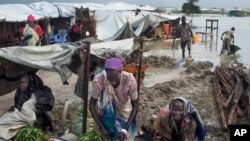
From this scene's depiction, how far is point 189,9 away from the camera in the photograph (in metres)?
53.9

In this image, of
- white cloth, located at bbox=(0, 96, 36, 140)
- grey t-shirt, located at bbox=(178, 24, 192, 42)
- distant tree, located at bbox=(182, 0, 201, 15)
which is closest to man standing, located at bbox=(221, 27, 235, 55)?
grey t-shirt, located at bbox=(178, 24, 192, 42)

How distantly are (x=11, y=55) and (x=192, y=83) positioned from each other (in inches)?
277

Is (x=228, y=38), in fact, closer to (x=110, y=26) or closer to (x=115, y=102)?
(x=110, y=26)

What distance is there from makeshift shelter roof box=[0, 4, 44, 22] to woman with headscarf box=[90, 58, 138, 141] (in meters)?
11.2

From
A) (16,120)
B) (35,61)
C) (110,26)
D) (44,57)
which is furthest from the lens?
(110,26)

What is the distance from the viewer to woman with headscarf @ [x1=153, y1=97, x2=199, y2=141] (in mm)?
4453

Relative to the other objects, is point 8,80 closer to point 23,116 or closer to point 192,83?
point 23,116

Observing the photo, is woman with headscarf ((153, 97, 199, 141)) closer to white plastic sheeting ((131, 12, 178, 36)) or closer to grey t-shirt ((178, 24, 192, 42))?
grey t-shirt ((178, 24, 192, 42))

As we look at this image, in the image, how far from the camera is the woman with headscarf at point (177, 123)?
4.45 m

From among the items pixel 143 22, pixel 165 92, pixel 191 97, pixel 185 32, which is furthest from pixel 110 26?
pixel 191 97

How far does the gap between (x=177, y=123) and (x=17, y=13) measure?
13174mm

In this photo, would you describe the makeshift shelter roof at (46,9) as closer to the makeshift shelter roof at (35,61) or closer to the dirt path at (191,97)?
the dirt path at (191,97)

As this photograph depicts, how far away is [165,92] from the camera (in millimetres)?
10398

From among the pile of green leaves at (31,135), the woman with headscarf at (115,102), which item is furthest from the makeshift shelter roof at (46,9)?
the woman with headscarf at (115,102)
